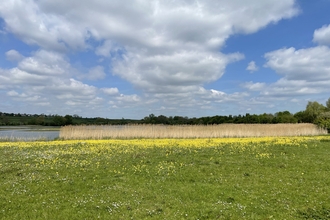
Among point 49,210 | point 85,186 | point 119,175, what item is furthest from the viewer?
point 119,175

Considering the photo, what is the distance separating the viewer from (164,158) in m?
16.3

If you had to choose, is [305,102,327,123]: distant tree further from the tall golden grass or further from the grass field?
the grass field

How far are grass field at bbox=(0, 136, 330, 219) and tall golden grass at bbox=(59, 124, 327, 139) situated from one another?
19.4 metres

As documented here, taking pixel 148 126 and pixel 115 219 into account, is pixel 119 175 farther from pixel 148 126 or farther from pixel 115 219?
pixel 148 126

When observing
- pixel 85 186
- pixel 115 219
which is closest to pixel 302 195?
pixel 115 219

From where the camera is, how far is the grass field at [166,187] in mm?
7953

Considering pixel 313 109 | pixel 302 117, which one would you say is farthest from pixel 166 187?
pixel 302 117

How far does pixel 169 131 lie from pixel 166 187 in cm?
2616

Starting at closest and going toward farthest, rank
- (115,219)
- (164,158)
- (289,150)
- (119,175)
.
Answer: (115,219) < (119,175) < (164,158) < (289,150)

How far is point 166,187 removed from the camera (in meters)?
10.4

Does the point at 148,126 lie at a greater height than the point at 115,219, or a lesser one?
greater

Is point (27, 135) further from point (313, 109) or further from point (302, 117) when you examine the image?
point (313, 109)

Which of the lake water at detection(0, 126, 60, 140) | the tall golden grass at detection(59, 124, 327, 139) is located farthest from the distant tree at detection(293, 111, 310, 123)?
the lake water at detection(0, 126, 60, 140)

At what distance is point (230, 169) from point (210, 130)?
2474cm
